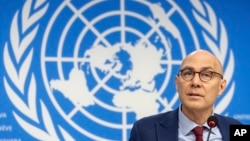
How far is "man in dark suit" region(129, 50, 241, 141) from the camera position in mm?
2482

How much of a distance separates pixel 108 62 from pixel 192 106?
142 cm

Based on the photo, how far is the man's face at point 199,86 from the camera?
2.47 metres

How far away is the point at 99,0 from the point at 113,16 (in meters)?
0.18

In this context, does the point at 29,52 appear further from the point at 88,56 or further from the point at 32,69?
the point at 88,56

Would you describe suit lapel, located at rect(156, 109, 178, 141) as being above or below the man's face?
below

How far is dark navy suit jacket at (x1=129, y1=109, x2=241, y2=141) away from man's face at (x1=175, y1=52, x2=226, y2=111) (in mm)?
125

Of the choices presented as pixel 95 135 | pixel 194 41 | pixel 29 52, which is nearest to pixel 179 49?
pixel 194 41

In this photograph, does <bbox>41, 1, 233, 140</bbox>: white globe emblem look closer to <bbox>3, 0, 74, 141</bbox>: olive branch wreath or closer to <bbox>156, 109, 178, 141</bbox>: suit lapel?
<bbox>3, 0, 74, 141</bbox>: olive branch wreath

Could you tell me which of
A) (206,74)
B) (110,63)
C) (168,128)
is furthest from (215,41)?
(168,128)

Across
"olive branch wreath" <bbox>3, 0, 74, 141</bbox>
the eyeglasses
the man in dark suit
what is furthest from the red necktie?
"olive branch wreath" <bbox>3, 0, 74, 141</bbox>

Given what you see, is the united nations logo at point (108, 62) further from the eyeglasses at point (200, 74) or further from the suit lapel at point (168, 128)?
the eyeglasses at point (200, 74)

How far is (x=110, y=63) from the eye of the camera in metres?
3.77

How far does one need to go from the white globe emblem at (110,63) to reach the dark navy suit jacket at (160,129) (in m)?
1.12

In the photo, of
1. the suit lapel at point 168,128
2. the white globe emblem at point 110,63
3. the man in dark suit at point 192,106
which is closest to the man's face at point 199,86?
the man in dark suit at point 192,106
